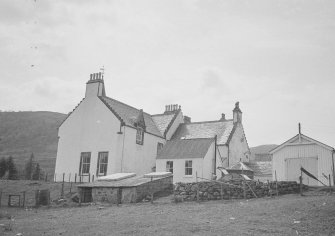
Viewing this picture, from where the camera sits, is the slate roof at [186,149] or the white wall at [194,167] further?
the slate roof at [186,149]

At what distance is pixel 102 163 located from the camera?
137ft

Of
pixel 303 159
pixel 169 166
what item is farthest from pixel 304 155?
pixel 169 166

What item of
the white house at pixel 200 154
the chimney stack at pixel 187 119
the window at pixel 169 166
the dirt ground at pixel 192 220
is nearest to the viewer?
the dirt ground at pixel 192 220

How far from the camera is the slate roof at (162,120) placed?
51219 mm

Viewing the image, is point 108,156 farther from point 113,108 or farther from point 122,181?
point 122,181

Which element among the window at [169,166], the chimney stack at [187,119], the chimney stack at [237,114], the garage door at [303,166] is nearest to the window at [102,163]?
the window at [169,166]

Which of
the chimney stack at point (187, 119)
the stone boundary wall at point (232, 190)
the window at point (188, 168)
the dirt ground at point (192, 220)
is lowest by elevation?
the dirt ground at point (192, 220)

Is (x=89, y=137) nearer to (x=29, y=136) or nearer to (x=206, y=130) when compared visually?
(x=206, y=130)

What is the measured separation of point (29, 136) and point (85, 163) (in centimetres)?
9286

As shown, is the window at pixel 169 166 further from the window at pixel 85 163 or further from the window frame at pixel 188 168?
the window at pixel 85 163

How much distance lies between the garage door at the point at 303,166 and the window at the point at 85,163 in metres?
21.6

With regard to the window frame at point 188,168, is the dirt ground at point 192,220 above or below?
below

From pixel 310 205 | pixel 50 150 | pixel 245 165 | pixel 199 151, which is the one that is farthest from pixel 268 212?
pixel 50 150

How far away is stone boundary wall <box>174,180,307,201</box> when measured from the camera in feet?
94.2
